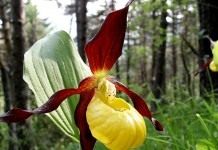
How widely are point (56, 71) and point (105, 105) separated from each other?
0.17 meters

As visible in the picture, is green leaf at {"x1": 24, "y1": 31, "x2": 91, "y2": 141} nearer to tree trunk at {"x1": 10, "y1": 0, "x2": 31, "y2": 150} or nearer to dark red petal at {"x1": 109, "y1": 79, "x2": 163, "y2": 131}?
dark red petal at {"x1": 109, "y1": 79, "x2": 163, "y2": 131}

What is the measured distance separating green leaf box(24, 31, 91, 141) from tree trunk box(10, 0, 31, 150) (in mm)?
2213

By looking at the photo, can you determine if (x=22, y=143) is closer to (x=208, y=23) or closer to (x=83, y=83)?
(x=208, y=23)

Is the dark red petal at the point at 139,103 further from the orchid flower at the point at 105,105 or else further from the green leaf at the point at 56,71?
the green leaf at the point at 56,71

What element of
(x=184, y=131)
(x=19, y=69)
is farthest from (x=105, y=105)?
(x=19, y=69)

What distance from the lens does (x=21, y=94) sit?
329 cm

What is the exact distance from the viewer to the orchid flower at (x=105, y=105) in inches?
36.5

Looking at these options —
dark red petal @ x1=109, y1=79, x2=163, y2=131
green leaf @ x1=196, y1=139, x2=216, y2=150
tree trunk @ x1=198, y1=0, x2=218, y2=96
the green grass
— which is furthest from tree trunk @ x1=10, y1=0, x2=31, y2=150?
dark red petal @ x1=109, y1=79, x2=163, y2=131

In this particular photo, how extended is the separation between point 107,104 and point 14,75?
2.39 m

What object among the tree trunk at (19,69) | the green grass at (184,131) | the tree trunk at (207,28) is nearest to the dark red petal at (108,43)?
the green grass at (184,131)

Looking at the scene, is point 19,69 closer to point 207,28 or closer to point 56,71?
point 207,28

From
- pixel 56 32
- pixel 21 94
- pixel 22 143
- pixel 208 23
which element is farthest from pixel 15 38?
pixel 56 32

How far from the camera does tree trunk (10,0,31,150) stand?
327cm

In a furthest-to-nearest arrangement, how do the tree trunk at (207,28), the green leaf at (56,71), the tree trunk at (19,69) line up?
the tree trunk at (207,28) < the tree trunk at (19,69) < the green leaf at (56,71)
